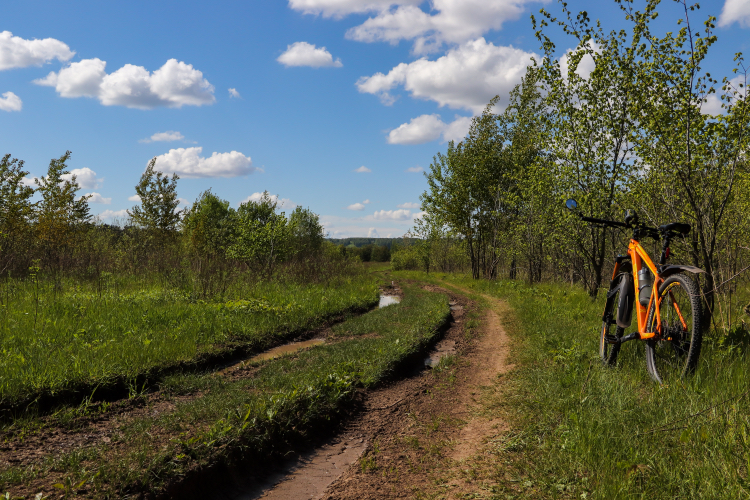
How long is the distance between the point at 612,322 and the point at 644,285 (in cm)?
115

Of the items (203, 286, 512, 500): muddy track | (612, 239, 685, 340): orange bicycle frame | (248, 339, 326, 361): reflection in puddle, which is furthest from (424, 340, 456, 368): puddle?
(612, 239, 685, 340): orange bicycle frame

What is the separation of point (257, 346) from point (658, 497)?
24.5ft

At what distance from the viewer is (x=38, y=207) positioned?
790 inches

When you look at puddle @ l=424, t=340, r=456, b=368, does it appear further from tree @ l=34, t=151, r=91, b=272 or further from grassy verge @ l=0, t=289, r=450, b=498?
tree @ l=34, t=151, r=91, b=272

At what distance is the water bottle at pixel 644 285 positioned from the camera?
484 centimetres

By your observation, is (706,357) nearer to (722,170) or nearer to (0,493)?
(722,170)

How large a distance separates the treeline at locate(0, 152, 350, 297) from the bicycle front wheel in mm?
11138

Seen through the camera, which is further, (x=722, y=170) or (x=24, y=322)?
(x=24, y=322)

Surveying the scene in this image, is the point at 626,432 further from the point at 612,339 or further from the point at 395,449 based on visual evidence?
the point at 612,339

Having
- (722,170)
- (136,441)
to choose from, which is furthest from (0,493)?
(722,170)

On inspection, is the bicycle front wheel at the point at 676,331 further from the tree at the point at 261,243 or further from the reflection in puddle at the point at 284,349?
the tree at the point at 261,243

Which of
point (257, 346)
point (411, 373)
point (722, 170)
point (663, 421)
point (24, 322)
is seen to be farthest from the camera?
point (257, 346)

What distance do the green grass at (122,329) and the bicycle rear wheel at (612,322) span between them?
633 cm

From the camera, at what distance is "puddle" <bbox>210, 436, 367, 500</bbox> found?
3682 millimetres
